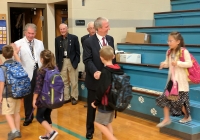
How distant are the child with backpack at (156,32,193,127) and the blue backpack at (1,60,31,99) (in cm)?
188

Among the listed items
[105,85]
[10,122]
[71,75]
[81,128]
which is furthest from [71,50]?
[105,85]

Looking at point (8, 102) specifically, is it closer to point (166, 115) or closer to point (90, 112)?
point (90, 112)

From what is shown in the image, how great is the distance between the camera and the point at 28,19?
7543 mm

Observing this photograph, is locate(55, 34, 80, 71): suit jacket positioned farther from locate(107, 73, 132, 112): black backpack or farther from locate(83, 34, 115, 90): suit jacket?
locate(107, 73, 132, 112): black backpack

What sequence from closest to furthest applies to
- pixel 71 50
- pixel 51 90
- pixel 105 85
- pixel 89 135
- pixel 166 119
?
pixel 105 85, pixel 51 90, pixel 89 135, pixel 166 119, pixel 71 50

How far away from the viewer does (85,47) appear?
12.6 feet

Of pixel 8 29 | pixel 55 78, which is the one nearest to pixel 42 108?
pixel 55 78

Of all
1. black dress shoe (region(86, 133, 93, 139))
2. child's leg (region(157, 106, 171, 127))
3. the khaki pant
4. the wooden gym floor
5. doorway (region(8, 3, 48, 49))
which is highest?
doorway (region(8, 3, 48, 49))

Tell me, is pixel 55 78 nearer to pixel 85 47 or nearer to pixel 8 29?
pixel 85 47

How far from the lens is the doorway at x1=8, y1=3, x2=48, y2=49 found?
7.09 meters

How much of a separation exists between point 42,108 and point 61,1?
11.3 ft

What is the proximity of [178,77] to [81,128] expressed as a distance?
63.0 inches

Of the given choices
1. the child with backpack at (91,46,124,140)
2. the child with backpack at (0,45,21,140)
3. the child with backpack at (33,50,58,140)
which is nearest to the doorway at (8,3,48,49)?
the child with backpack at (0,45,21,140)

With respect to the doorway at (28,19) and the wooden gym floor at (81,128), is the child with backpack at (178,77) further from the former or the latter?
the doorway at (28,19)
